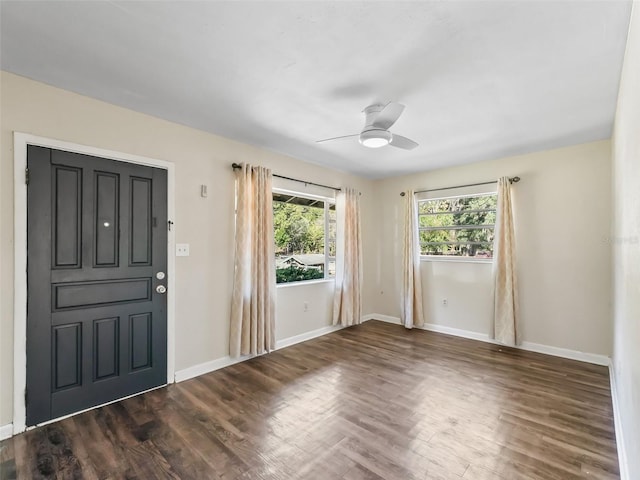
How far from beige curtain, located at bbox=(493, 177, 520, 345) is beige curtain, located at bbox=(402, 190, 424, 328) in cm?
111

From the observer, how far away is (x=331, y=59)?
6.44ft

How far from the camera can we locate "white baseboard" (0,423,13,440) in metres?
2.10

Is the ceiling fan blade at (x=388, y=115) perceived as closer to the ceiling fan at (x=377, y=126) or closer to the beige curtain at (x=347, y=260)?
the ceiling fan at (x=377, y=126)

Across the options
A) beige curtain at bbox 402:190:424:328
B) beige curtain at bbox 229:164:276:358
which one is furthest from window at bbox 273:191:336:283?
beige curtain at bbox 402:190:424:328

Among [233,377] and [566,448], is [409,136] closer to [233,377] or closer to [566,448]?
[566,448]

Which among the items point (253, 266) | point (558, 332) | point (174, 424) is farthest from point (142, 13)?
point (558, 332)

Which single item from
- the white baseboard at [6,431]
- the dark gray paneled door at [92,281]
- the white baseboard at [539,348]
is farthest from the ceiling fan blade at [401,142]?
the white baseboard at [6,431]

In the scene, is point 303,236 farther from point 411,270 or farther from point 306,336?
point 411,270

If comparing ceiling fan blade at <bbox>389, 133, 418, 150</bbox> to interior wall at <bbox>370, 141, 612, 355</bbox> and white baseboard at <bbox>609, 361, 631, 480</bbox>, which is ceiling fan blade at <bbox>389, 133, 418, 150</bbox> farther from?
white baseboard at <bbox>609, 361, 631, 480</bbox>

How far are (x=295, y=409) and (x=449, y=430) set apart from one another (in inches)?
47.0

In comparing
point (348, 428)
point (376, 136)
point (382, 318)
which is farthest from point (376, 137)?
point (382, 318)

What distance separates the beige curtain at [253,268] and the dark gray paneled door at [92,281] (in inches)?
30.3

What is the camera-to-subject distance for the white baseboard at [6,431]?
82.6 inches

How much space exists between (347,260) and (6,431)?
3934 mm
